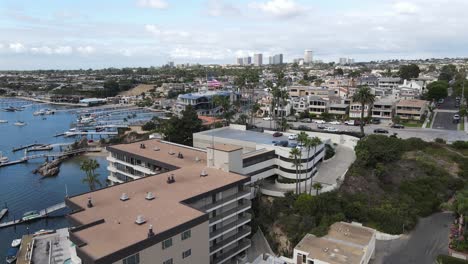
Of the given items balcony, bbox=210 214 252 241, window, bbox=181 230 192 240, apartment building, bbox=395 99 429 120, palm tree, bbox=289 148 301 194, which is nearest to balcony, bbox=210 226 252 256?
balcony, bbox=210 214 252 241

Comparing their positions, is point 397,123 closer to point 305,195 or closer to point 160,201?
point 305,195

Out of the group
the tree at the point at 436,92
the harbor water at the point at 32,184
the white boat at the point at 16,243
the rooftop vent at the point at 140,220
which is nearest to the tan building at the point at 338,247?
the rooftop vent at the point at 140,220

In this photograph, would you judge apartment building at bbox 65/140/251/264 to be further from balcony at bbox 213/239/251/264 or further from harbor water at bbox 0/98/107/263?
harbor water at bbox 0/98/107/263

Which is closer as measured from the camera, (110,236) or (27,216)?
(110,236)

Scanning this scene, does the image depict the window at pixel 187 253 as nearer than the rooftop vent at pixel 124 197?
Yes

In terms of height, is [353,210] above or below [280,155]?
below

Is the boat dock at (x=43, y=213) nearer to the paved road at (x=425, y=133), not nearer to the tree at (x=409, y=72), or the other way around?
the paved road at (x=425, y=133)

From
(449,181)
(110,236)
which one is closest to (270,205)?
(110,236)

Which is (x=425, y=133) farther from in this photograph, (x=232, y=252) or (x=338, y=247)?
(x=232, y=252)
